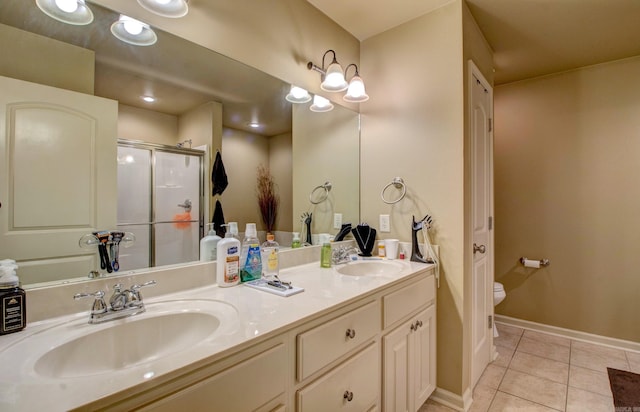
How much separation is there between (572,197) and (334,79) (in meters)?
2.39

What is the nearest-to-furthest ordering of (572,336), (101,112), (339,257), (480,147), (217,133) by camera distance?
1. (101,112)
2. (217,133)
3. (339,257)
4. (480,147)
5. (572,336)

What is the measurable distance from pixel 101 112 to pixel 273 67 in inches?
34.5

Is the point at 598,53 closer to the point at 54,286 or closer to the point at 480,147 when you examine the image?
the point at 480,147

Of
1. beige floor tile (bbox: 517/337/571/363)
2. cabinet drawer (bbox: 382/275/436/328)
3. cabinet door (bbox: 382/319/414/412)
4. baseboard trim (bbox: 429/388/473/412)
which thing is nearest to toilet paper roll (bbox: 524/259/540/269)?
beige floor tile (bbox: 517/337/571/363)

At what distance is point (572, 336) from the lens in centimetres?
265

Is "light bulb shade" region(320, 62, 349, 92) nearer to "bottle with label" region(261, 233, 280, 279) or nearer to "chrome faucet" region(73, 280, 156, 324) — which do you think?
"bottle with label" region(261, 233, 280, 279)

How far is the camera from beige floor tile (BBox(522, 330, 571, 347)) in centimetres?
Result: 259

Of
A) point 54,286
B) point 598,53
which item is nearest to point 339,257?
point 54,286

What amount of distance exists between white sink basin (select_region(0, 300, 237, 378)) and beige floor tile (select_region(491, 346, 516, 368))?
2.24 meters

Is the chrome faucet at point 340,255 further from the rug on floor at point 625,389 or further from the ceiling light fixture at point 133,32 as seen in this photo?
the rug on floor at point 625,389

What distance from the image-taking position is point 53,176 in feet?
3.17

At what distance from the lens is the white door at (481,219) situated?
1.98m

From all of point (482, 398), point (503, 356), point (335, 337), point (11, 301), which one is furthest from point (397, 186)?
point (11, 301)

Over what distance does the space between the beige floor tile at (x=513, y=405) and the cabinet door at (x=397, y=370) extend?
0.69m
